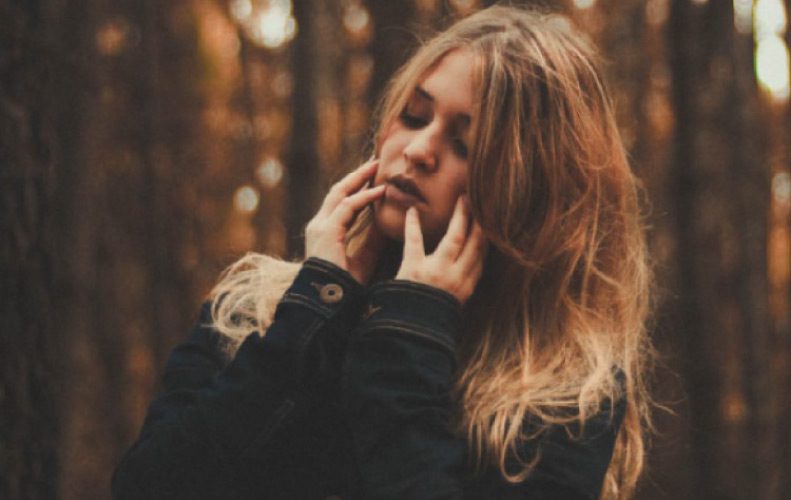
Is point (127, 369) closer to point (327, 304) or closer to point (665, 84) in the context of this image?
point (665, 84)

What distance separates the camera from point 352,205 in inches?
62.4

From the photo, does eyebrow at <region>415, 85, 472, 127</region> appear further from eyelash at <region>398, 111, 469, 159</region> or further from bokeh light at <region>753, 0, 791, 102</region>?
bokeh light at <region>753, 0, 791, 102</region>

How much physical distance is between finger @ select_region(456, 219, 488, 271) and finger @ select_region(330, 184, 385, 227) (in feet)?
0.62

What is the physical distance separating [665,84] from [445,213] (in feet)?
11.7

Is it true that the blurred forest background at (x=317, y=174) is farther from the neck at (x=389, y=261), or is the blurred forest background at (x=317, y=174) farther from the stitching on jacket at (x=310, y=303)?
the stitching on jacket at (x=310, y=303)

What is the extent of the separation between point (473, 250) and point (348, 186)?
0.28m

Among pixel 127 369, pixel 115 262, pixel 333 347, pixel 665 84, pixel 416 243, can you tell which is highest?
pixel 665 84

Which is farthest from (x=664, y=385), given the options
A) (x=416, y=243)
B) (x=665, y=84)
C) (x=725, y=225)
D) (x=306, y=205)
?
(x=416, y=243)

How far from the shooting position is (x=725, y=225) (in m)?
4.61

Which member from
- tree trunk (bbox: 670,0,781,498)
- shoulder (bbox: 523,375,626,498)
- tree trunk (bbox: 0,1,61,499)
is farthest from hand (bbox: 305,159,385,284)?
tree trunk (bbox: 670,0,781,498)

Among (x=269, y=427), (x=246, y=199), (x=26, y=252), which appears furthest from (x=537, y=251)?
(x=246, y=199)

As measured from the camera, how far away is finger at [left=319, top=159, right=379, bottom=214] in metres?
1.63

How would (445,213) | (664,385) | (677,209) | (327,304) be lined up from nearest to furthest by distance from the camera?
(327,304) < (445,213) < (664,385) < (677,209)

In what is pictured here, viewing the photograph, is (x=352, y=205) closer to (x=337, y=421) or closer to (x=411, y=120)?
(x=411, y=120)
